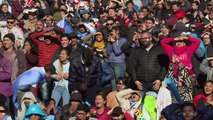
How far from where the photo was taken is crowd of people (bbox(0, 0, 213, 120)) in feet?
41.9

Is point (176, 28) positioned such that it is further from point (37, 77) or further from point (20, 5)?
point (20, 5)

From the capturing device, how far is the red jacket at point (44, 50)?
14.6 m

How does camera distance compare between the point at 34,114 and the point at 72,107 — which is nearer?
the point at 34,114

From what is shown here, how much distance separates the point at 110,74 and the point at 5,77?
2.18m

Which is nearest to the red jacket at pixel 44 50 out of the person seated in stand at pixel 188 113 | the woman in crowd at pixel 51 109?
the woman in crowd at pixel 51 109

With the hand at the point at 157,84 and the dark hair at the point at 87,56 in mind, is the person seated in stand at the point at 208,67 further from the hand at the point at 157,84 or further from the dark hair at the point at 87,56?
the dark hair at the point at 87,56

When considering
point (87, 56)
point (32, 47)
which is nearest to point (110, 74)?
point (87, 56)

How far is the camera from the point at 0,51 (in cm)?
1423

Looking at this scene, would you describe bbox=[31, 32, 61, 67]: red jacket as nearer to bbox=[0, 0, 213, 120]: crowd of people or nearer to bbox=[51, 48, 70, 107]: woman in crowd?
bbox=[0, 0, 213, 120]: crowd of people

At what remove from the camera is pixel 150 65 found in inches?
538

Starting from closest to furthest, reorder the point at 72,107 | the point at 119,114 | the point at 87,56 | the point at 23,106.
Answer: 1. the point at 119,114
2. the point at 23,106
3. the point at 72,107
4. the point at 87,56

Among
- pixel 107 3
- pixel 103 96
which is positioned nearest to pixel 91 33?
pixel 103 96

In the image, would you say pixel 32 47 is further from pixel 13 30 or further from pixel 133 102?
pixel 133 102

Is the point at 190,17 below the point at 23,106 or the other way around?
the other way around
